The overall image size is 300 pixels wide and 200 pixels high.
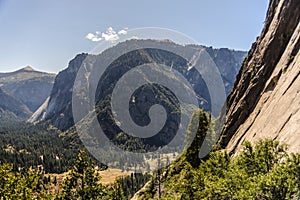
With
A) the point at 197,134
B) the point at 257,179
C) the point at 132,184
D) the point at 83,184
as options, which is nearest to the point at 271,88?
the point at 197,134

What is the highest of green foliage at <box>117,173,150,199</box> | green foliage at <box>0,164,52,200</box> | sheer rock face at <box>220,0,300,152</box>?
sheer rock face at <box>220,0,300,152</box>

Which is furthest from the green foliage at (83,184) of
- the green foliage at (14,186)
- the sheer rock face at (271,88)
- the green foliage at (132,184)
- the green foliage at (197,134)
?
the green foliage at (132,184)

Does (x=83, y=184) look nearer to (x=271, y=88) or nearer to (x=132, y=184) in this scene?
(x=271, y=88)

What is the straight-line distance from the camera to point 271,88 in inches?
2018

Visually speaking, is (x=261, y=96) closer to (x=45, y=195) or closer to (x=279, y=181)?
(x=279, y=181)

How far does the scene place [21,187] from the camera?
22.6m

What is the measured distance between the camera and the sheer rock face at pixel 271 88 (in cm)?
3925

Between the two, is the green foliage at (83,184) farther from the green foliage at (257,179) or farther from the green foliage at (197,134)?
the green foliage at (197,134)

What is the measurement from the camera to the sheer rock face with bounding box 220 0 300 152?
1545 inches

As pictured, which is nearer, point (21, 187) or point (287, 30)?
point (21, 187)

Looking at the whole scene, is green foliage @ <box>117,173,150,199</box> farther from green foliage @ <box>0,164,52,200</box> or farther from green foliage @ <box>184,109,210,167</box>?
green foliage @ <box>0,164,52,200</box>

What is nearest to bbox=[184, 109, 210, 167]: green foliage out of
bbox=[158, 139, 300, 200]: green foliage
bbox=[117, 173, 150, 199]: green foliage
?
bbox=[158, 139, 300, 200]: green foliage

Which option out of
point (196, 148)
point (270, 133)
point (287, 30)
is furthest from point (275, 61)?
point (196, 148)

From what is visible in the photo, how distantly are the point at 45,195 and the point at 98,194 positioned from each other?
20525 millimetres
